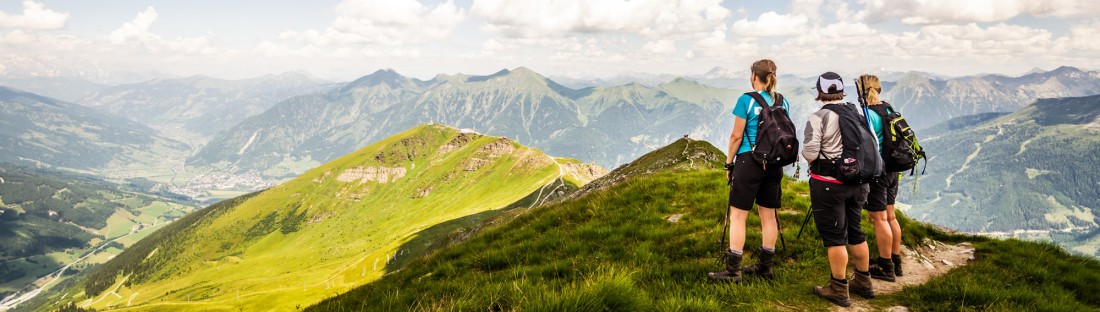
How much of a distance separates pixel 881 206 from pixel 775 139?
3175 mm

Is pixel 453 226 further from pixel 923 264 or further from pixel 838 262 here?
pixel 838 262

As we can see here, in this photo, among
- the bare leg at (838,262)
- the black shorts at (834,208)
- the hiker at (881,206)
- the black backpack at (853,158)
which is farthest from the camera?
the hiker at (881,206)

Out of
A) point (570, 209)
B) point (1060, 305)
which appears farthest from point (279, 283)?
point (1060, 305)

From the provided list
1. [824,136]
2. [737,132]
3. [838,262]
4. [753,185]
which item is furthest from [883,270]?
[737,132]

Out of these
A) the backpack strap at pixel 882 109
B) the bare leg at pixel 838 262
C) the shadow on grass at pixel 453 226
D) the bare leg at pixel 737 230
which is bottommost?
the shadow on grass at pixel 453 226

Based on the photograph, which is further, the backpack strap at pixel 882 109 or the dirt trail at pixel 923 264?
the backpack strap at pixel 882 109

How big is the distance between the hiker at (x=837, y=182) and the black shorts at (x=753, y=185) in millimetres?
700

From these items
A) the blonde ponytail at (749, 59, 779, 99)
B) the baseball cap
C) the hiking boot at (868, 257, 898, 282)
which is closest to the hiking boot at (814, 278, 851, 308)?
the hiking boot at (868, 257, 898, 282)

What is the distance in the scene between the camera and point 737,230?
7980 mm

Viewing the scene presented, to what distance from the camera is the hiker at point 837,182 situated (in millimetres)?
7223

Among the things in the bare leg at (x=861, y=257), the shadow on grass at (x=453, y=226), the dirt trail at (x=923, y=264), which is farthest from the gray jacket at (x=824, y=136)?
the shadow on grass at (x=453, y=226)

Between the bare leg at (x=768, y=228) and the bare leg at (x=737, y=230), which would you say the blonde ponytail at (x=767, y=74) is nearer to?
the bare leg at (x=768, y=228)

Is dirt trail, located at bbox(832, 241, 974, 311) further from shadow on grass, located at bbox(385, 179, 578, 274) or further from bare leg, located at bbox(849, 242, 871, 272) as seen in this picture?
shadow on grass, located at bbox(385, 179, 578, 274)

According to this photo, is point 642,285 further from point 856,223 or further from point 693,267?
point 856,223
